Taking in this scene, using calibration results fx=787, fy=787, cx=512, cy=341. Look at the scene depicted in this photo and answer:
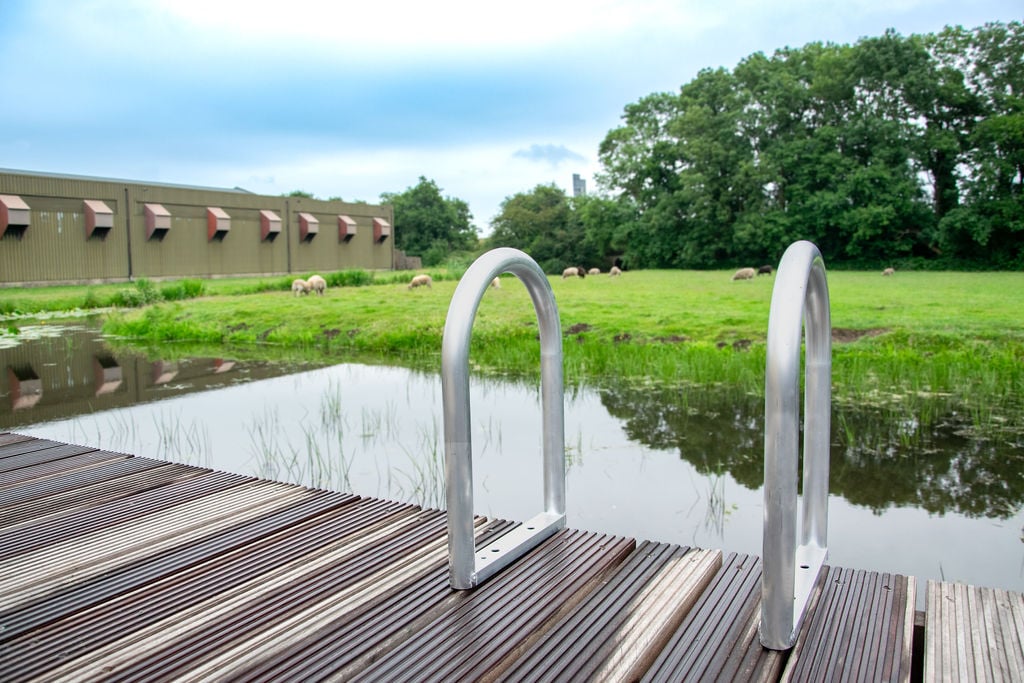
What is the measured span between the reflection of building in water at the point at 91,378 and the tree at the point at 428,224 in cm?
3451

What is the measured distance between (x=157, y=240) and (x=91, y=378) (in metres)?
19.3

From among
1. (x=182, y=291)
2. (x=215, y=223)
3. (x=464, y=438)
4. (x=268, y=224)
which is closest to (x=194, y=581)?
(x=464, y=438)

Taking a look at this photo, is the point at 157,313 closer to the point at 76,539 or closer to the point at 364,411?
the point at 364,411

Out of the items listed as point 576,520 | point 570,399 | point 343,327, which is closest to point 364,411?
point 570,399

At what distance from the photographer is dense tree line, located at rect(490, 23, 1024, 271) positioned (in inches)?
1043

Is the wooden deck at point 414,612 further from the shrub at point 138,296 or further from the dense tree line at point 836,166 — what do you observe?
the dense tree line at point 836,166

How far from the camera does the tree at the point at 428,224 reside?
150 feet

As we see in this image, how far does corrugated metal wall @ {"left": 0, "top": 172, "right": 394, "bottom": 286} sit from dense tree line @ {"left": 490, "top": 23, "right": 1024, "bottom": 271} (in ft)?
28.9

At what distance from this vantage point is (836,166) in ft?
95.2

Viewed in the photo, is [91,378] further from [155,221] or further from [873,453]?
[155,221]

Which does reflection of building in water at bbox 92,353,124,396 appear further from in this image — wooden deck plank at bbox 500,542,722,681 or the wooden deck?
wooden deck plank at bbox 500,542,722,681

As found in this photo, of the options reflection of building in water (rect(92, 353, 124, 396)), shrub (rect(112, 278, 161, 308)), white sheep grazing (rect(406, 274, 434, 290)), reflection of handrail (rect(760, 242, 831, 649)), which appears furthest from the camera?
white sheep grazing (rect(406, 274, 434, 290))

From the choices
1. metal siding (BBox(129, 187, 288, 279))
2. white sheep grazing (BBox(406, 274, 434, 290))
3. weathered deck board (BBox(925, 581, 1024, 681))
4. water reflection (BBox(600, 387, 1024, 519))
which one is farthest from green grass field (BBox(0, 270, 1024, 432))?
metal siding (BBox(129, 187, 288, 279))

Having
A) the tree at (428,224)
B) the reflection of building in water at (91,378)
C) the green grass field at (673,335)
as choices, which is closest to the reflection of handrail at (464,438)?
the green grass field at (673,335)
